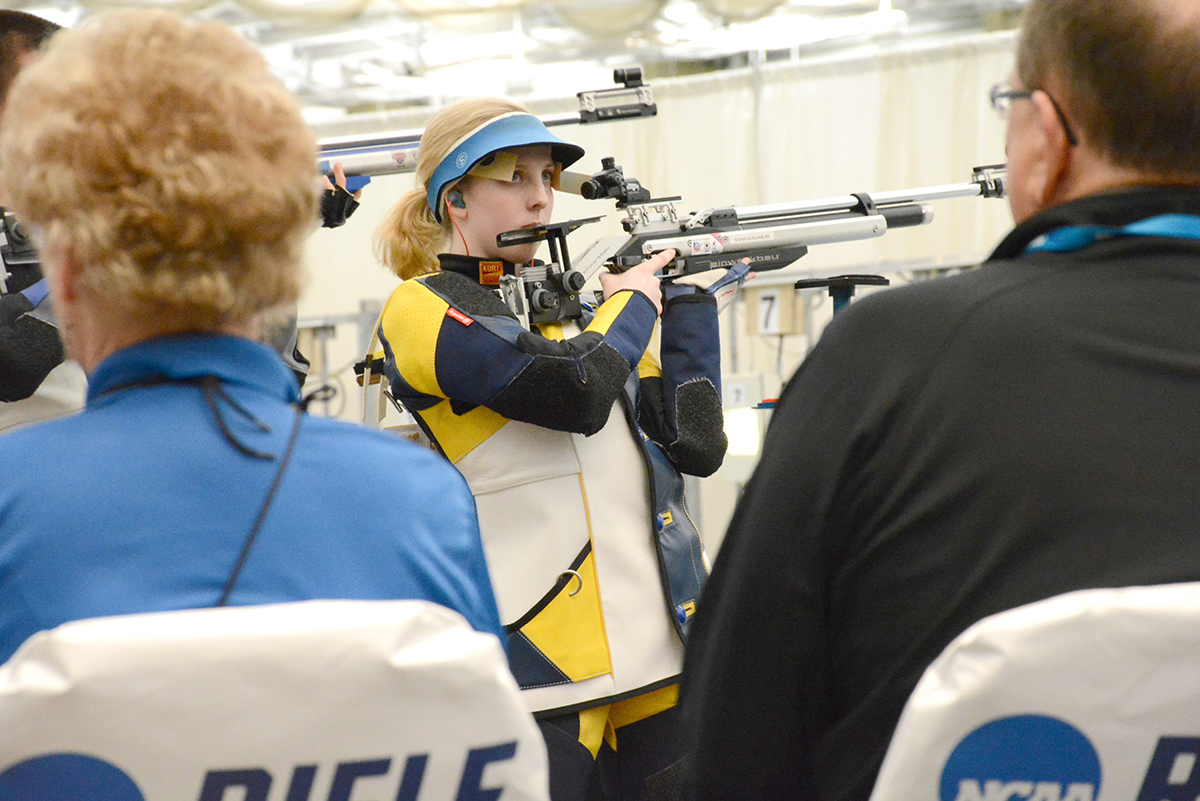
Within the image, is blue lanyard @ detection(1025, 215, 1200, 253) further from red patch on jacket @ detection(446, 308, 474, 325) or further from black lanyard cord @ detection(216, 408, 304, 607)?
red patch on jacket @ detection(446, 308, 474, 325)

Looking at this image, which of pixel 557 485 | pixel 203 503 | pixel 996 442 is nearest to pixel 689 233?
pixel 557 485

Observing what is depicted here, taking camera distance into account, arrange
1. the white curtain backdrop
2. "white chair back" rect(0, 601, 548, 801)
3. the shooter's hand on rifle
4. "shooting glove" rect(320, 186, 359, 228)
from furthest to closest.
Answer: the white curtain backdrop → "shooting glove" rect(320, 186, 359, 228) → the shooter's hand on rifle → "white chair back" rect(0, 601, 548, 801)

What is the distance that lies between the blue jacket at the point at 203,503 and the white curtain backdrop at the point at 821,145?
9.99ft

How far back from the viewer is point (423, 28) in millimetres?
4457

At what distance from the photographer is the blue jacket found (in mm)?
667

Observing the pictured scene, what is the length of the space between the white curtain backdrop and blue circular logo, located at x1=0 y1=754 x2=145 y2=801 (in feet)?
10.7

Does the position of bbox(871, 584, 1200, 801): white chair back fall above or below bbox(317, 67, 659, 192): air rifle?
below

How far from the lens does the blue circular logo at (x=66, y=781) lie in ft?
1.97

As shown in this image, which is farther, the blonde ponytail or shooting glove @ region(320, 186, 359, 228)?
shooting glove @ region(320, 186, 359, 228)

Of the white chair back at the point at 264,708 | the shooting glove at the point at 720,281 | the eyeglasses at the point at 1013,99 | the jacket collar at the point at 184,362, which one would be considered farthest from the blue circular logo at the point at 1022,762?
the shooting glove at the point at 720,281

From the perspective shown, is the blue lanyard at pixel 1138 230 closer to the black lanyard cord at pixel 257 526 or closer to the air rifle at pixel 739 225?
the black lanyard cord at pixel 257 526

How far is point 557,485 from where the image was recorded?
1582 millimetres

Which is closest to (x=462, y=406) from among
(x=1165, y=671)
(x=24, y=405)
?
(x=24, y=405)

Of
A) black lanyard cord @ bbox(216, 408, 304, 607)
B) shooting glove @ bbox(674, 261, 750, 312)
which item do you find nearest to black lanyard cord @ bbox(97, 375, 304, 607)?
black lanyard cord @ bbox(216, 408, 304, 607)
